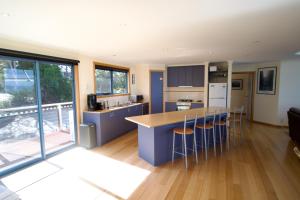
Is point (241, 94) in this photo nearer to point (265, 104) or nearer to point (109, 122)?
point (265, 104)

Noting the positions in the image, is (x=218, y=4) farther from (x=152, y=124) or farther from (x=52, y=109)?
(x=52, y=109)

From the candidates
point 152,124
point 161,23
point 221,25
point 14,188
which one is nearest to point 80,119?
point 14,188

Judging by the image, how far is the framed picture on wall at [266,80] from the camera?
5.69m

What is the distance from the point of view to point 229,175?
8.75ft

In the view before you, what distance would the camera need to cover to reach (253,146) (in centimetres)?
391

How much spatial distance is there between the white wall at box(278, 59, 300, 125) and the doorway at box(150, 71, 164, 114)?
418 centimetres

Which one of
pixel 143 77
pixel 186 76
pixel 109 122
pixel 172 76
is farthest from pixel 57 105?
pixel 186 76

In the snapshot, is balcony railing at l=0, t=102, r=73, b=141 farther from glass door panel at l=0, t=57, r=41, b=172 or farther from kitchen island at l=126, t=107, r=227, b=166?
kitchen island at l=126, t=107, r=227, b=166

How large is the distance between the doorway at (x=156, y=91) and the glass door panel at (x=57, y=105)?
307 centimetres

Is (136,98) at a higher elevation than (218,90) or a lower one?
lower

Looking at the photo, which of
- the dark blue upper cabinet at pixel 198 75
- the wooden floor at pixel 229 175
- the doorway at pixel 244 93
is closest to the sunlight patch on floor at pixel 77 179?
the wooden floor at pixel 229 175

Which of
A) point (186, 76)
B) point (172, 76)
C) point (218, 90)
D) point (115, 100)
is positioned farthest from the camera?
point (172, 76)

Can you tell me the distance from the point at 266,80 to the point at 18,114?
7.52m

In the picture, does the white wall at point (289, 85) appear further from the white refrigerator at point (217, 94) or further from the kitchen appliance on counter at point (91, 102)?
the kitchen appliance on counter at point (91, 102)
